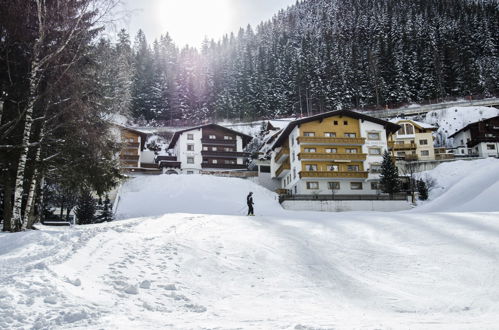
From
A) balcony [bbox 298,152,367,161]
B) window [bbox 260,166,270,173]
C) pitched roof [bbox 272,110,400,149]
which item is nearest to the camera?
balcony [bbox 298,152,367,161]

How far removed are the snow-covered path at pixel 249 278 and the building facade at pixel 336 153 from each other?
35.5 m

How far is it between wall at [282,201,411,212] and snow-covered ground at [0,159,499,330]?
25290mm

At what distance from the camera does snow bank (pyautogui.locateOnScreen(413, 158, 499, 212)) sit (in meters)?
30.0

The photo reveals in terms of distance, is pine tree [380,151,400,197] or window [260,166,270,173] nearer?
pine tree [380,151,400,197]

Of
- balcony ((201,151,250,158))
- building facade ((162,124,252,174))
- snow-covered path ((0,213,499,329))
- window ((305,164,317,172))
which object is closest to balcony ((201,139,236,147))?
building facade ((162,124,252,174))

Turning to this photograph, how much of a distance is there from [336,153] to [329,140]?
6.07 feet

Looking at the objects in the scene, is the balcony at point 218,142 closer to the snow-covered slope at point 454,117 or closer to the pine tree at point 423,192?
the pine tree at point 423,192

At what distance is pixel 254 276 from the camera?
1009 cm

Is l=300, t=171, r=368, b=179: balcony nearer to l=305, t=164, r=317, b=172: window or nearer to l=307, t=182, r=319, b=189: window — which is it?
l=307, t=182, r=319, b=189: window

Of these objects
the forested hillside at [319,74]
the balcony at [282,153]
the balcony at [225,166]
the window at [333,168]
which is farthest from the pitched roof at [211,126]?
the window at [333,168]

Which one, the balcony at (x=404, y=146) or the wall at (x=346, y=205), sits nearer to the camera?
the wall at (x=346, y=205)

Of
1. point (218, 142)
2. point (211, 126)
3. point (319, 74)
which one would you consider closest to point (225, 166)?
point (218, 142)

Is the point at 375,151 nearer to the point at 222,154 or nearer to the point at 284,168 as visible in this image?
the point at 284,168

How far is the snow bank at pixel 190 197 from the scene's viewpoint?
39.6m
